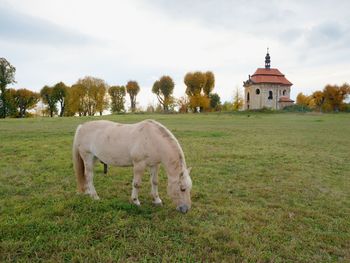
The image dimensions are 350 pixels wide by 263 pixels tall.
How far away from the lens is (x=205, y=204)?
5.89 meters

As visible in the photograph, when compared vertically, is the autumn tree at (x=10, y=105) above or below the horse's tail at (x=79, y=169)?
above

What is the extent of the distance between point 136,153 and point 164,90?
2843 inches

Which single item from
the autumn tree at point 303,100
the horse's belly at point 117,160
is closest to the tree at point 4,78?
the horse's belly at point 117,160

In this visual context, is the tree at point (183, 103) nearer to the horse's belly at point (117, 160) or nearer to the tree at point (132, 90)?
the tree at point (132, 90)

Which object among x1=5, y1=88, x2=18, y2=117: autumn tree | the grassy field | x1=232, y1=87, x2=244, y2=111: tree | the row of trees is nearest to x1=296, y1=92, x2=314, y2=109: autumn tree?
the row of trees

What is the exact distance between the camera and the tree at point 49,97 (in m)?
66.9

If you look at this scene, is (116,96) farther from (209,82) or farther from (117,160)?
(117,160)

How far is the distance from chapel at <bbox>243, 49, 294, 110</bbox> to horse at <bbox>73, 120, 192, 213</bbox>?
72.8 meters

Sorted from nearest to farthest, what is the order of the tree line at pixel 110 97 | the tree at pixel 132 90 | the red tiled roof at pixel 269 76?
the tree line at pixel 110 97
the red tiled roof at pixel 269 76
the tree at pixel 132 90

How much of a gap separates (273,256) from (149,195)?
10.3 ft

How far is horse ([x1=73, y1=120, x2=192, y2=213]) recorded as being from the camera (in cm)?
509

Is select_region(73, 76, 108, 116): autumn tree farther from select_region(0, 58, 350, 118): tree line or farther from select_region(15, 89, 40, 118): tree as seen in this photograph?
select_region(15, 89, 40, 118): tree

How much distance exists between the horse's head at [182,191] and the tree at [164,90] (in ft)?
→ 237

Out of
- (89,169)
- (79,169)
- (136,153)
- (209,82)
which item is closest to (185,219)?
(136,153)
